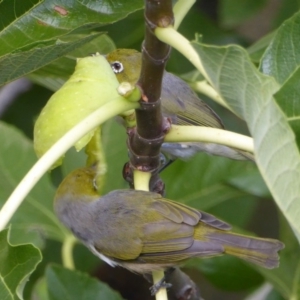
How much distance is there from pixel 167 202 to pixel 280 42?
1.95ft

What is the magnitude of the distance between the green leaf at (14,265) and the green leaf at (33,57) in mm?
318

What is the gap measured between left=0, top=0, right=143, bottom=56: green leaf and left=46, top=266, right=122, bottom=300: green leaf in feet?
1.82

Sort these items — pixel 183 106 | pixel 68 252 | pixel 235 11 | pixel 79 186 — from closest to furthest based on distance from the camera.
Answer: pixel 79 186 < pixel 68 252 < pixel 235 11 < pixel 183 106

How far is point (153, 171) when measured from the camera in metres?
1.02

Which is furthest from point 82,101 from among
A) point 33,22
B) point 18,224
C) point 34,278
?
point 34,278

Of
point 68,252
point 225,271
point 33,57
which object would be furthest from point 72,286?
point 33,57

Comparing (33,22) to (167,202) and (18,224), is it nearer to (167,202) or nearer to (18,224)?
(167,202)

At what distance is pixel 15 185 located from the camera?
5.33 feet

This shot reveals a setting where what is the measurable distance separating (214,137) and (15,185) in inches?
36.2

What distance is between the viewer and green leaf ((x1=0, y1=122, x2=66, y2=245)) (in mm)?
1590

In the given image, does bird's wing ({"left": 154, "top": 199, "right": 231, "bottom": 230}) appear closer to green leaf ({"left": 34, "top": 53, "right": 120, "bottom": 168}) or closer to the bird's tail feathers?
the bird's tail feathers

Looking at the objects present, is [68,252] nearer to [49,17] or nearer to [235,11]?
[49,17]

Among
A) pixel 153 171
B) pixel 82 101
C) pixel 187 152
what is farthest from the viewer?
pixel 187 152

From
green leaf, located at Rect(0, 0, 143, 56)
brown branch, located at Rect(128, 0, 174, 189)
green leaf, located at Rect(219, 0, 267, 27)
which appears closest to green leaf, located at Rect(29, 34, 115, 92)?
green leaf, located at Rect(0, 0, 143, 56)
